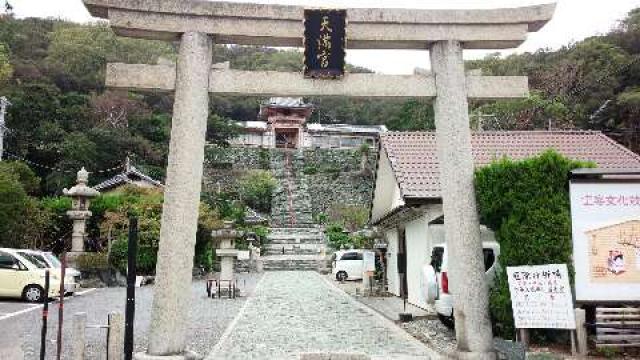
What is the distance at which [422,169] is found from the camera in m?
14.9

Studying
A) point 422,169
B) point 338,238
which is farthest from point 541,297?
point 338,238

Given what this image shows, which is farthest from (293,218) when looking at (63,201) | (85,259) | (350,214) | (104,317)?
(104,317)

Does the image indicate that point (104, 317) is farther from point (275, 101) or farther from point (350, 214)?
point (275, 101)

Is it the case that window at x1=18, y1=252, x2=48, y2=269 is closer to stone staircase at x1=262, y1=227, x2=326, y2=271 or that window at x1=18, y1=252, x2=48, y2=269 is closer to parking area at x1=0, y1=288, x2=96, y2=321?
parking area at x1=0, y1=288, x2=96, y2=321

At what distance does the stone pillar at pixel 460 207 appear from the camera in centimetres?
766

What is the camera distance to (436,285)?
1047 cm

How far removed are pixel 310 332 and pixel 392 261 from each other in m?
9.81

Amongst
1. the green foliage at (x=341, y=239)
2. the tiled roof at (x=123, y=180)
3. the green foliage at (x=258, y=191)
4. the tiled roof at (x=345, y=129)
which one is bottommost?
the green foliage at (x=341, y=239)

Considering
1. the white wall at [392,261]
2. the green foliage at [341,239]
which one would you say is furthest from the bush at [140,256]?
the green foliage at [341,239]

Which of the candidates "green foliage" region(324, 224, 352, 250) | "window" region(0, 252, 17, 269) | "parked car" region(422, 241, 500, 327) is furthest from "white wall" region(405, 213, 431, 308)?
"green foliage" region(324, 224, 352, 250)

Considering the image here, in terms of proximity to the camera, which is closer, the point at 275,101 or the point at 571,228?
the point at 571,228

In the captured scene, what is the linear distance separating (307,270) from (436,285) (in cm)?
2537

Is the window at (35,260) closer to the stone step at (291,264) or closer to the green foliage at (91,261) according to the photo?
the green foliage at (91,261)

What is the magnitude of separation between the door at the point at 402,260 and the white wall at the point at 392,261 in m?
0.67
